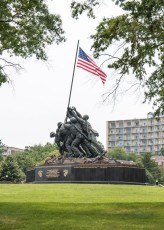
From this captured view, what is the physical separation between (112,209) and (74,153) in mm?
24782

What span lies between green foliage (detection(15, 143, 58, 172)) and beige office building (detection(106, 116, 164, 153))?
69880 millimetres

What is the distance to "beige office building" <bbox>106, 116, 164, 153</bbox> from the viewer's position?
178712 millimetres

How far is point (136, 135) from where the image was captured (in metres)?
183

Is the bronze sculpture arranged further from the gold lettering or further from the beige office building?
the beige office building

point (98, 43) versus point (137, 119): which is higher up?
point (137, 119)

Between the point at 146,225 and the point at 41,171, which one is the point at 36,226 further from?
the point at 41,171

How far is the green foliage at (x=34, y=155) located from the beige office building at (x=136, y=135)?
69.9 m

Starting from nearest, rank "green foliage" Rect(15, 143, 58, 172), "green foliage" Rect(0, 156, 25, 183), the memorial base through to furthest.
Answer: the memorial base < "green foliage" Rect(0, 156, 25, 183) < "green foliage" Rect(15, 143, 58, 172)

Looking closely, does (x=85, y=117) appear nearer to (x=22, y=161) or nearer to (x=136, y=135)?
(x=22, y=161)

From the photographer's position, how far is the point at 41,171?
39969mm

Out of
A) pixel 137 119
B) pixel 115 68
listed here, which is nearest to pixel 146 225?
pixel 115 68

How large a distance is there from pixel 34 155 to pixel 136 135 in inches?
3304

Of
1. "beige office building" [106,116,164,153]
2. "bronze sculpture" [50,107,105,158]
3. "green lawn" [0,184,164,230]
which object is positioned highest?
"beige office building" [106,116,164,153]

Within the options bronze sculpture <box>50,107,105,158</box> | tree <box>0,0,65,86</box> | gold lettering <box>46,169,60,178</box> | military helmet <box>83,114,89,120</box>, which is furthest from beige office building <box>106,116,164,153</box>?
tree <box>0,0,65,86</box>
